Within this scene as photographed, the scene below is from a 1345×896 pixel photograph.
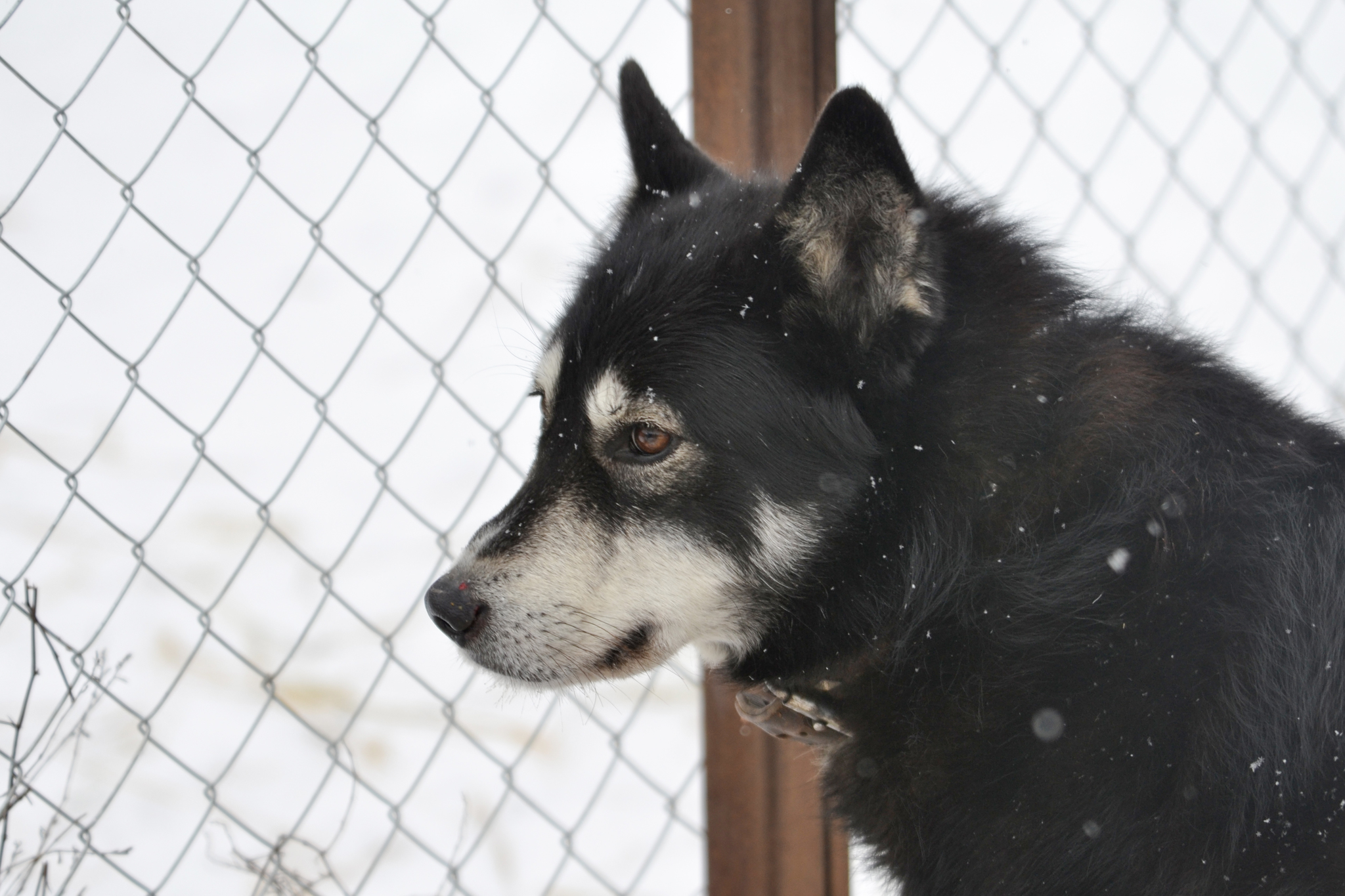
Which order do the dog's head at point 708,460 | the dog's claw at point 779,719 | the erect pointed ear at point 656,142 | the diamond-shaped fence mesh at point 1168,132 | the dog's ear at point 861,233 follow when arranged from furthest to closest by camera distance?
the diamond-shaped fence mesh at point 1168,132, the erect pointed ear at point 656,142, the dog's claw at point 779,719, the dog's head at point 708,460, the dog's ear at point 861,233

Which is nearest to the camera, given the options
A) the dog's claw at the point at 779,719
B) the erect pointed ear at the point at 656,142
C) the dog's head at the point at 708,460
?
the dog's head at the point at 708,460

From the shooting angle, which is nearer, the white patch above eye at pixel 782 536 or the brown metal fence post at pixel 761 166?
the white patch above eye at pixel 782 536

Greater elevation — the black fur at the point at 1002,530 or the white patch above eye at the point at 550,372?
the black fur at the point at 1002,530

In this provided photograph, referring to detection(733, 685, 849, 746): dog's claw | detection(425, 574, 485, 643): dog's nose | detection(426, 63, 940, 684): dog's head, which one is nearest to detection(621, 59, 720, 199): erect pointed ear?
detection(426, 63, 940, 684): dog's head

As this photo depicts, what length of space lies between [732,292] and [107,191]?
1.64m

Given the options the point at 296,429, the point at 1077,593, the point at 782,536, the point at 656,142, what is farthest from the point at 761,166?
the point at 296,429

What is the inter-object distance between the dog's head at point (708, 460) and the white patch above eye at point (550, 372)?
105 millimetres

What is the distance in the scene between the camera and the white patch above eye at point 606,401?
180 centimetres

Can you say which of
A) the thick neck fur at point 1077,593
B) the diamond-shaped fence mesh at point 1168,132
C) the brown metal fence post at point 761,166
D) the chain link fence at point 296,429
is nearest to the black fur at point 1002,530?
the thick neck fur at point 1077,593

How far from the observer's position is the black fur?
4.77 ft

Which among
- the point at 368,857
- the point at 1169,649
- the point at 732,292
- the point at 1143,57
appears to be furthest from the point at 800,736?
the point at 1143,57

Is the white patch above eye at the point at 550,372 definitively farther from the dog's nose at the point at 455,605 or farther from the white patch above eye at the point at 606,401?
the dog's nose at the point at 455,605

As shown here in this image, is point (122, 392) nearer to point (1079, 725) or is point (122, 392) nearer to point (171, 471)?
point (171, 471)

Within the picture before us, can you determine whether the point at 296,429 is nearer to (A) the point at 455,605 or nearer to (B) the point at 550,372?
(B) the point at 550,372
